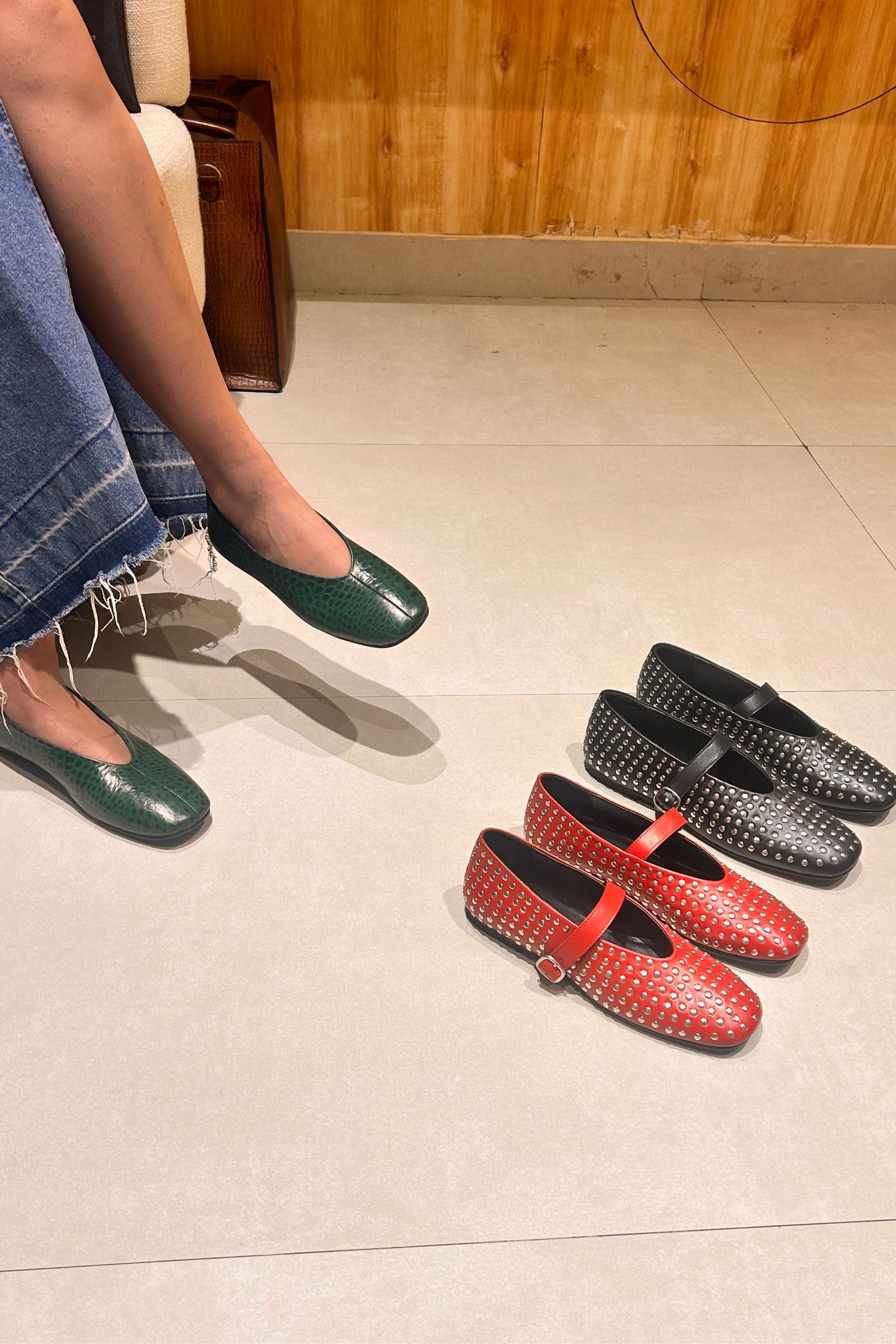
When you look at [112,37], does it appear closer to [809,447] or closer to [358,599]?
[358,599]

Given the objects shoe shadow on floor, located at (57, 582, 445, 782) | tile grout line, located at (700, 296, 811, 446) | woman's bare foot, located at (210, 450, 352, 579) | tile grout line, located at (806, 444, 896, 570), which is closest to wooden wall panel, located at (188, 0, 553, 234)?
tile grout line, located at (700, 296, 811, 446)

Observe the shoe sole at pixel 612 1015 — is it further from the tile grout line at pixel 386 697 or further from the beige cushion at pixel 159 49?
the beige cushion at pixel 159 49

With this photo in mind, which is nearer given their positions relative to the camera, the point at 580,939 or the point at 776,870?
the point at 580,939

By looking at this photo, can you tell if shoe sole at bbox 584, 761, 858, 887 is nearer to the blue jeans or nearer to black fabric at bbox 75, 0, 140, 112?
the blue jeans

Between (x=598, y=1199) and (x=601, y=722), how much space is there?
441mm

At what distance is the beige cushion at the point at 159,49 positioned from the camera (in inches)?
55.8

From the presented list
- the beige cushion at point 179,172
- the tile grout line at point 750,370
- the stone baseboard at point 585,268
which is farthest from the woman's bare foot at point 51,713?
the stone baseboard at point 585,268

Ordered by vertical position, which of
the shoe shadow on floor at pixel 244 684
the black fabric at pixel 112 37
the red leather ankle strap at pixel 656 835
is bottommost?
the shoe shadow on floor at pixel 244 684

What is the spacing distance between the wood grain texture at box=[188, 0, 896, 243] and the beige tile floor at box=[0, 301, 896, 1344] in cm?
80

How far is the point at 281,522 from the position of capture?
1.01 m

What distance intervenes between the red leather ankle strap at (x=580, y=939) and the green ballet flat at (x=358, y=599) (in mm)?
309

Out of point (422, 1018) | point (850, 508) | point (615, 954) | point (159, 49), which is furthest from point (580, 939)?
point (159, 49)

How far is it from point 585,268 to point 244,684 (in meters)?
1.28

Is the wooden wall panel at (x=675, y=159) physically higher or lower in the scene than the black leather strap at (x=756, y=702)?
higher
